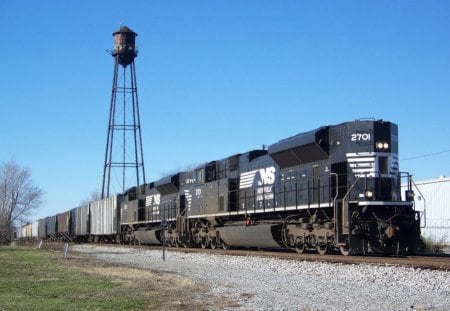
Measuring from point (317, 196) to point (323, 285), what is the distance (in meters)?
7.86

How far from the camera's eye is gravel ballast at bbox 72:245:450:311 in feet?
28.0

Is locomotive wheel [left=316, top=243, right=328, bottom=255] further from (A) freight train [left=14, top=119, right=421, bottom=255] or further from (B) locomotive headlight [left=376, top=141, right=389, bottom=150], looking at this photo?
(B) locomotive headlight [left=376, top=141, right=389, bottom=150]

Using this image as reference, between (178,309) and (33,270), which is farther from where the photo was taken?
(33,270)

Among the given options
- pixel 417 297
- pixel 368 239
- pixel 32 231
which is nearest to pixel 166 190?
pixel 368 239

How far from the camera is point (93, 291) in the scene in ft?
34.5

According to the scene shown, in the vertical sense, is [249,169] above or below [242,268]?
above

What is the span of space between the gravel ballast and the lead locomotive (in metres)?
2.29

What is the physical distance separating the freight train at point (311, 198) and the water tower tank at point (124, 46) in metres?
25.4

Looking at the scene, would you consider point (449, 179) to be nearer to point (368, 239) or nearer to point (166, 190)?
point (166, 190)

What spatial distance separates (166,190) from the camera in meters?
34.9

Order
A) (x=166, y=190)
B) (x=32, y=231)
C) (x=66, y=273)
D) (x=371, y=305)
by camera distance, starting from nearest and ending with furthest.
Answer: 1. (x=371, y=305)
2. (x=66, y=273)
3. (x=166, y=190)
4. (x=32, y=231)

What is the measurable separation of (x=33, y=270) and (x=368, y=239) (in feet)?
30.8

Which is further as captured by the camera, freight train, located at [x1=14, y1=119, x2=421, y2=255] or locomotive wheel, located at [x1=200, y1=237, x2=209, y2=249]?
locomotive wheel, located at [x1=200, y1=237, x2=209, y2=249]

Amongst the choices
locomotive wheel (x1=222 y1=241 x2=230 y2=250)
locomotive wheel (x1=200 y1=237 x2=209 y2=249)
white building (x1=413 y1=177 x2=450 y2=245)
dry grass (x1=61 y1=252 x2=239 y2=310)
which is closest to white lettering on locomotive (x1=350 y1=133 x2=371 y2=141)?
dry grass (x1=61 y1=252 x2=239 y2=310)
